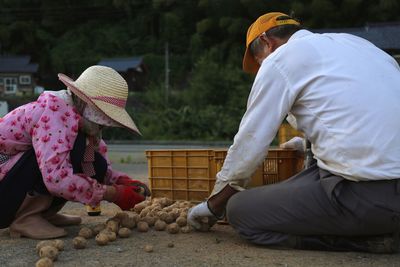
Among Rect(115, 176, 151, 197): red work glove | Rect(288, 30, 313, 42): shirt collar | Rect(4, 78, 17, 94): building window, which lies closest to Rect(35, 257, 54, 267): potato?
Rect(115, 176, 151, 197): red work glove

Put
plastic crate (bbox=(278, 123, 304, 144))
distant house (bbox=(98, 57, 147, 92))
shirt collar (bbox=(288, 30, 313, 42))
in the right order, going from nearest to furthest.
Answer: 1. shirt collar (bbox=(288, 30, 313, 42))
2. plastic crate (bbox=(278, 123, 304, 144))
3. distant house (bbox=(98, 57, 147, 92))

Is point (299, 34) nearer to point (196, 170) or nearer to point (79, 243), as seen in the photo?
point (196, 170)

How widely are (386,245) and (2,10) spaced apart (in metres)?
52.6

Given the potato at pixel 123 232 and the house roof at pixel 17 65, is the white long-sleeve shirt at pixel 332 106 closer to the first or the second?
the potato at pixel 123 232

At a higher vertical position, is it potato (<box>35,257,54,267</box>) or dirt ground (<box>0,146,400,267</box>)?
potato (<box>35,257,54,267</box>)

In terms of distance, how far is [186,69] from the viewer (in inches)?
1677

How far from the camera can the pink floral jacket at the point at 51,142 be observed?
2.63 metres

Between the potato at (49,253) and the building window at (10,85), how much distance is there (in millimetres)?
40525

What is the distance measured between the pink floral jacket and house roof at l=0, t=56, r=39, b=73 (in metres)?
40.6

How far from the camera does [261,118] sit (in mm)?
2512

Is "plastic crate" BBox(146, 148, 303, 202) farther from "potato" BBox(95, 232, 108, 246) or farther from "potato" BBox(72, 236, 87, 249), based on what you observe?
"potato" BBox(72, 236, 87, 249)

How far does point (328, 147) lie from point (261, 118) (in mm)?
330

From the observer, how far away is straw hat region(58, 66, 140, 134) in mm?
2707

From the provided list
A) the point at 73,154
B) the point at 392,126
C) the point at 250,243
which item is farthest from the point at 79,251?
the point at 392,126
